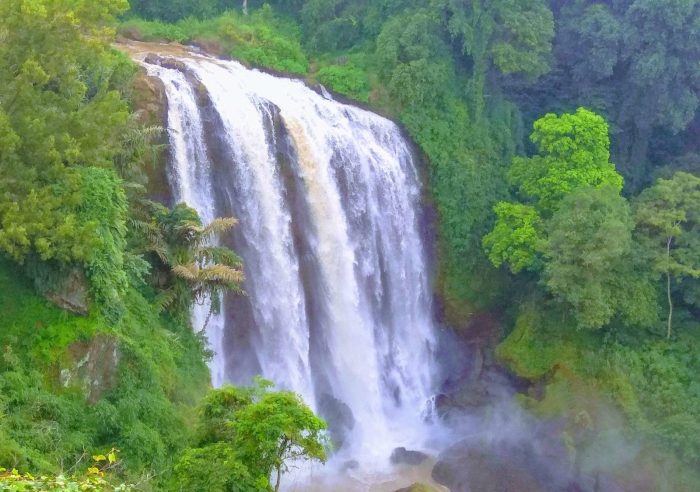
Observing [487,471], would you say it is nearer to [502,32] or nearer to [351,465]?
[351,465]

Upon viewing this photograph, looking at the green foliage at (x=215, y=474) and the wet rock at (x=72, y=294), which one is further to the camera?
the wet rock at (x=72, y=294)

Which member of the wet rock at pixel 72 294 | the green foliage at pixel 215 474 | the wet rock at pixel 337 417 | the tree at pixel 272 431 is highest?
the wet rock at pixel 72 294

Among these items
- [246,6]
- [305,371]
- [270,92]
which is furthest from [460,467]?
[246,6]

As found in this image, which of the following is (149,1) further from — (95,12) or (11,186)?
(11,186)

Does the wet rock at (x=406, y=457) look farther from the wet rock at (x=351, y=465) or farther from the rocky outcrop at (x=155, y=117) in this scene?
the rocky outcrop at (x=155, y=117)

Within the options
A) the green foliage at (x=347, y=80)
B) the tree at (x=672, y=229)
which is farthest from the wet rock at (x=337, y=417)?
the green foliage at (x=347, y=80)
